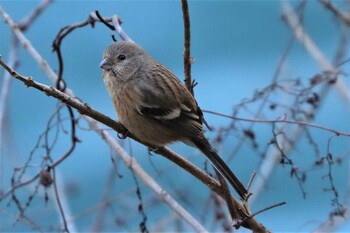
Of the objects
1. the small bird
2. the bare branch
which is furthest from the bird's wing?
the bare branch

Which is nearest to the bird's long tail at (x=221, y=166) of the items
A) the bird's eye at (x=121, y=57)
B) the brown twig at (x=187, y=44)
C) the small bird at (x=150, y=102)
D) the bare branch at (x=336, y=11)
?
the small bird at (x=150, y=102)

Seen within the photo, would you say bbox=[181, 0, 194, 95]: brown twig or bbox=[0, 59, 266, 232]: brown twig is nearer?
bbox=[0, 59, 266, 232]: brown twig

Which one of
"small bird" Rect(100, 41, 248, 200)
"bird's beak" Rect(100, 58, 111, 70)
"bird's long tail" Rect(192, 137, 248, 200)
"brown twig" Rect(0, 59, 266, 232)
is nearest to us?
"brown twig" Rect(0, 59, 266, 232)

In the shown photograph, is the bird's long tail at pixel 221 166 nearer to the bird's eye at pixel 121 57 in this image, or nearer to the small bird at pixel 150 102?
the small bird at pixel 150 102

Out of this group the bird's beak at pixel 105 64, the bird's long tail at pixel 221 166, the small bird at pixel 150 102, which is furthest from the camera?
the bird's beak at pixel 105 64

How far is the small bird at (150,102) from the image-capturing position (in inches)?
130

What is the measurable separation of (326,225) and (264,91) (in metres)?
0.77

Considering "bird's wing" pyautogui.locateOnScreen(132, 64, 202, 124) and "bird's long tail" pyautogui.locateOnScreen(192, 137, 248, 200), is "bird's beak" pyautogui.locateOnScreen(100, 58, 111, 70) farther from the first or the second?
"bird's long tail" pyautogui.locateOnScreen(192, 137, 248, 200)

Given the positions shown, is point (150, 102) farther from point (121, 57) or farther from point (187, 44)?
point (187, 44)

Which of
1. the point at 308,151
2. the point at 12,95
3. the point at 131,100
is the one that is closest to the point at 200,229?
the point at 131,100

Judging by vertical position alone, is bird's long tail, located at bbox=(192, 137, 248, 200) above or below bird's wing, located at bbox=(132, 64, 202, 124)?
below

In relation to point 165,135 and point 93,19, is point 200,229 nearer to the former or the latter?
point 165,135

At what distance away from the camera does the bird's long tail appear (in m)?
2.71

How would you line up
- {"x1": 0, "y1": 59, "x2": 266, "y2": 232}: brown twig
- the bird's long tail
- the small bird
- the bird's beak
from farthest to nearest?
the bird's beak
the small bird
the bird's long tail
{"x1": 0, "y1": 59, "x2": 266, "y2": 232}: brown twig
